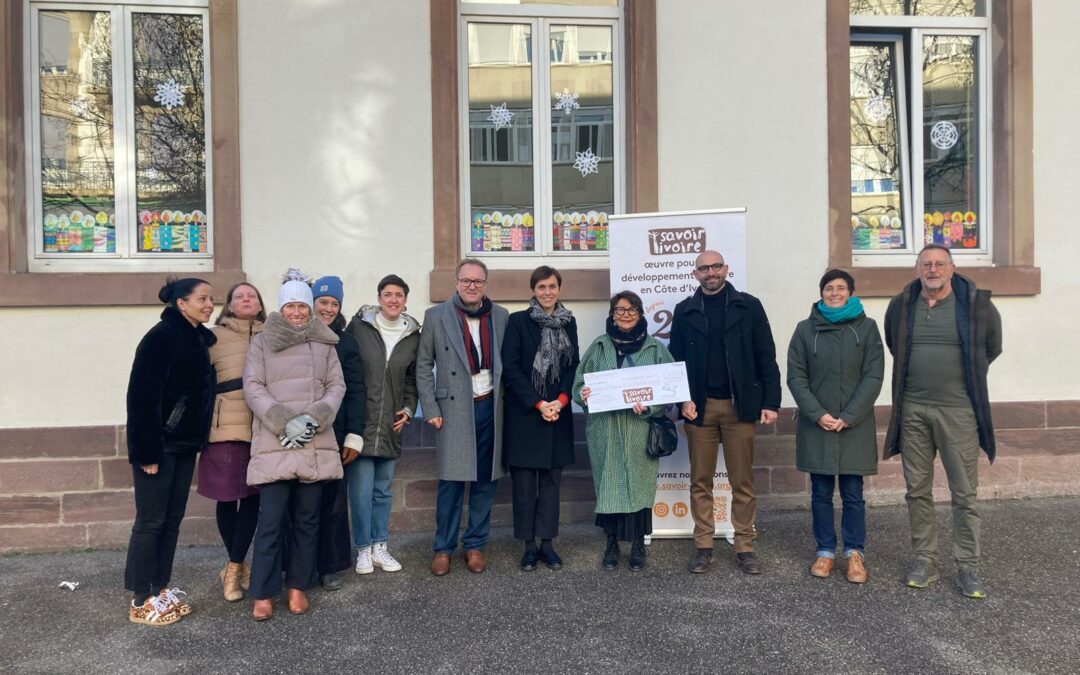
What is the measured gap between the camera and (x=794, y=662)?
3.58 meters

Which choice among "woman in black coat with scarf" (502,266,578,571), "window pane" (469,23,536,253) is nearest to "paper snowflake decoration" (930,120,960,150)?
"window pane" (469,23,536,253)

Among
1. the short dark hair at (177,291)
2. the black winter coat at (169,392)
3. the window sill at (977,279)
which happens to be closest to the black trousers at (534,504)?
the black winter coat at (169,392)

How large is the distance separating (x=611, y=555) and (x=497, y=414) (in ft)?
3.76

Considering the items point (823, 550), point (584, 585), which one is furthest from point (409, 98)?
point (823, 550)

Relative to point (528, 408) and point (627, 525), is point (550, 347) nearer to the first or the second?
point (528, 408)

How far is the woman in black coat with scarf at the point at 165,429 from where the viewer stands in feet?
12.8

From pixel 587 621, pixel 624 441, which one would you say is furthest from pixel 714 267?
pixel 587 621

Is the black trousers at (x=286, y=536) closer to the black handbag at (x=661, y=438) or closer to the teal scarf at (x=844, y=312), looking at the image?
the black handbag at (x=661, y=438)

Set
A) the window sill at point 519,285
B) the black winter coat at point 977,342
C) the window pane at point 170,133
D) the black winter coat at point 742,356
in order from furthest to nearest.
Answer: the window pane at point 170,133, the window sill at point 519,285, the black winter coat at point 742,356, the black winter coat at point 977,342

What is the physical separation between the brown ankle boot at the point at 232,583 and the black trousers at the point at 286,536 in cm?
32

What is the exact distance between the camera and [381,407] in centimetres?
466

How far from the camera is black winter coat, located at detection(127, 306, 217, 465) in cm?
388

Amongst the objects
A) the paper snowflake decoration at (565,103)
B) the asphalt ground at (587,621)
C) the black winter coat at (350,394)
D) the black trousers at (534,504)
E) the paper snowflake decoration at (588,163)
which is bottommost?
the asphalt ground at (587,621)

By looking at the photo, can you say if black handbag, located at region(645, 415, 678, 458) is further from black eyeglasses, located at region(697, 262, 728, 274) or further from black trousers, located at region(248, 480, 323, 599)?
black trousers, located at region(248, 480, 323, 599)
